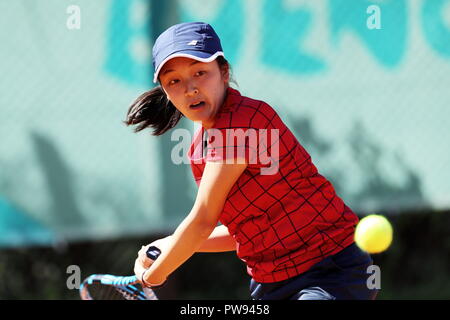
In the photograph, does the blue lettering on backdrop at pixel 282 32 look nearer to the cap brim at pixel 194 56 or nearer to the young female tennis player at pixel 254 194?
the young female tennis player at pixel 254 194

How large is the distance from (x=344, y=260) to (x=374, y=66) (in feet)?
8.19

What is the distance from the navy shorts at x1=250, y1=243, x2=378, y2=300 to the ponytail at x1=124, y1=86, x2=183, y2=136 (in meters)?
0.78

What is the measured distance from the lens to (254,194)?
253cm

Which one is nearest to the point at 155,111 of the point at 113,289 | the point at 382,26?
the point at 113,289

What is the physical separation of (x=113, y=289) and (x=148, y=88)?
66.1 inches

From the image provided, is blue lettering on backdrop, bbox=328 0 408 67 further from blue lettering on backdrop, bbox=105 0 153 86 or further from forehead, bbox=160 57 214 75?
forehead, bbox=160 57 214 75

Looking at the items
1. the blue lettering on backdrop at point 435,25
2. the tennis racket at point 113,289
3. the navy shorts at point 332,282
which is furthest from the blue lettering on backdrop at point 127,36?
the navy shorts at point 332,282

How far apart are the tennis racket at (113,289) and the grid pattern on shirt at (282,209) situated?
0.62 metres

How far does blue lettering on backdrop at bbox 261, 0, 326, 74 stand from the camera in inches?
187

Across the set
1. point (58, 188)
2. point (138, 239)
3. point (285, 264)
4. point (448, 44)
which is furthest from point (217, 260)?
point (285, 264)

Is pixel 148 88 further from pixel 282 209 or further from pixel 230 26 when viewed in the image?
pixel 282 209

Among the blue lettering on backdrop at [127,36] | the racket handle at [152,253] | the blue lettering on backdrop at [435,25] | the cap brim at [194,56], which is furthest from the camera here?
the blue lettering on backdrop at [435,25]

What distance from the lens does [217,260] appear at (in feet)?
19.1

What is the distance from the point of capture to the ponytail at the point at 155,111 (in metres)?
2.95
